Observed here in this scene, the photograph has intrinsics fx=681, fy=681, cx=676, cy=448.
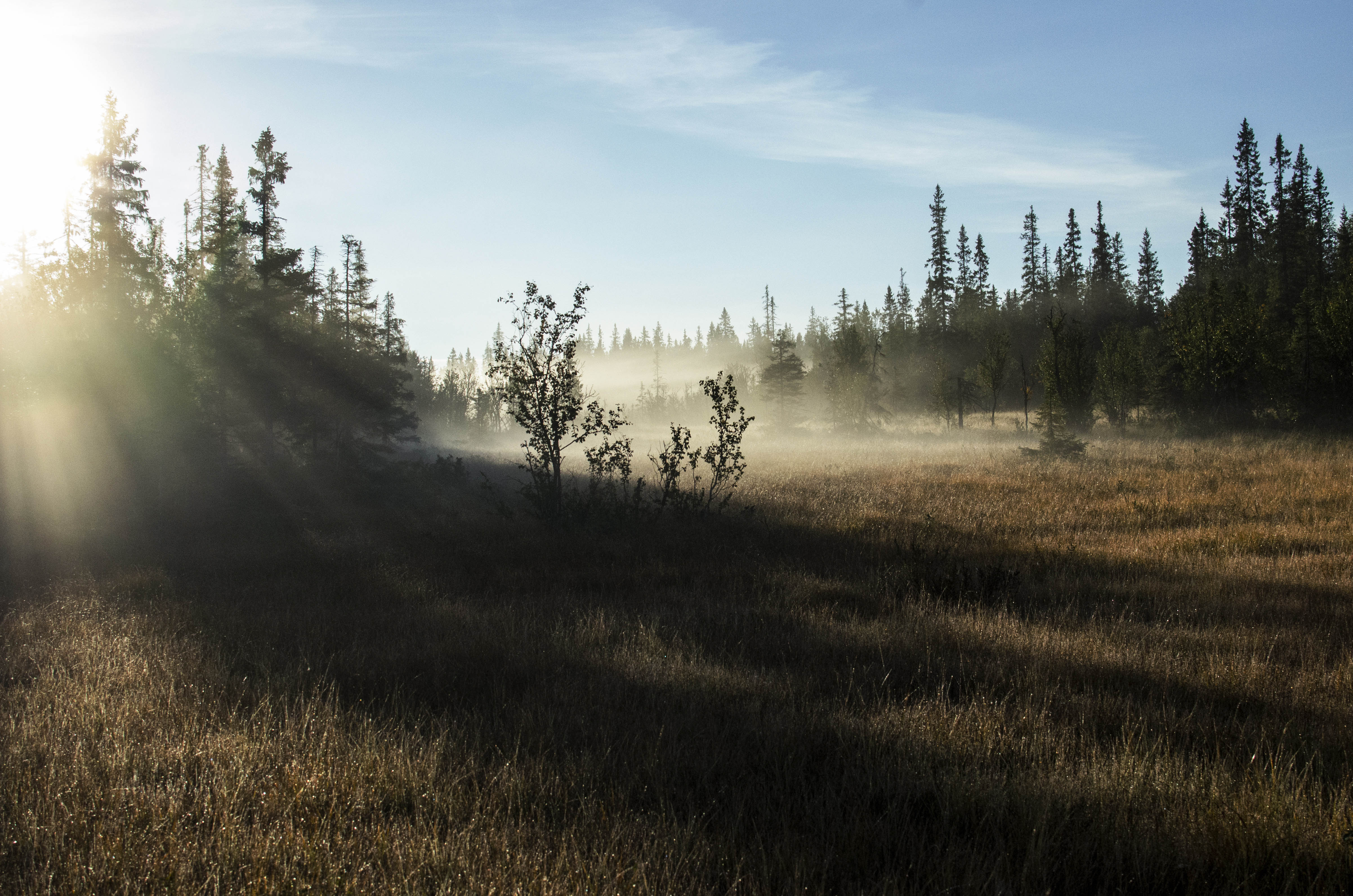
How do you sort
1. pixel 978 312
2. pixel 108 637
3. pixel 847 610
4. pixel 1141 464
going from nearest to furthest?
pixel 108 637 → pixel 847 610 → pixel 1141 464 → pixel 978 312

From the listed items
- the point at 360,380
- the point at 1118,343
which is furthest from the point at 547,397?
the point at 1118,343

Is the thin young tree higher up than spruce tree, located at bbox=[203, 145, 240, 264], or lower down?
lower down

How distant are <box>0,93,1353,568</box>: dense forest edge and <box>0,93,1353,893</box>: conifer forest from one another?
0.60 ft

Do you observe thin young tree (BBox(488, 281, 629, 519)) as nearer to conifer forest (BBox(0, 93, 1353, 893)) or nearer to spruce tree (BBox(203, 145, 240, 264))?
conifer forest (BBox(0, 93, 1353, 893))

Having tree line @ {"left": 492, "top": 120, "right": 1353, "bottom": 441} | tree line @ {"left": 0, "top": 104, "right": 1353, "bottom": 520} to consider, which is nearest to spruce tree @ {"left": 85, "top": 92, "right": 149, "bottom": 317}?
tree line @ {"left": 0, "top": 104, "right": 1353, "bottom": 520}

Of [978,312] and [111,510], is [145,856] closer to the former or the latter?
[111,510]

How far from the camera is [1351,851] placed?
2.51m

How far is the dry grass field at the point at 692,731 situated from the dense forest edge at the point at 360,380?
5.70m

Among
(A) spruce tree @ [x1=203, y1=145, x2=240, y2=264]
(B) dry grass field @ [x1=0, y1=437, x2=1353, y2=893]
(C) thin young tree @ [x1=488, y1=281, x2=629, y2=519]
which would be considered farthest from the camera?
(A) spruce tree @ [x1=203, y1=145, x2=240, y2=264]

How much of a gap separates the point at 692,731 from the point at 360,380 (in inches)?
948

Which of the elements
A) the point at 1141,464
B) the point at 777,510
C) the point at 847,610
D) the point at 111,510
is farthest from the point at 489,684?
the point at 1141,464

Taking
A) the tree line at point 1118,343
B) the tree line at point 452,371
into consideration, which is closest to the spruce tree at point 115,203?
the tree line at point 452,371

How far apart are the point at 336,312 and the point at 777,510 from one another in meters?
38.6

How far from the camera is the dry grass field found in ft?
8.16
